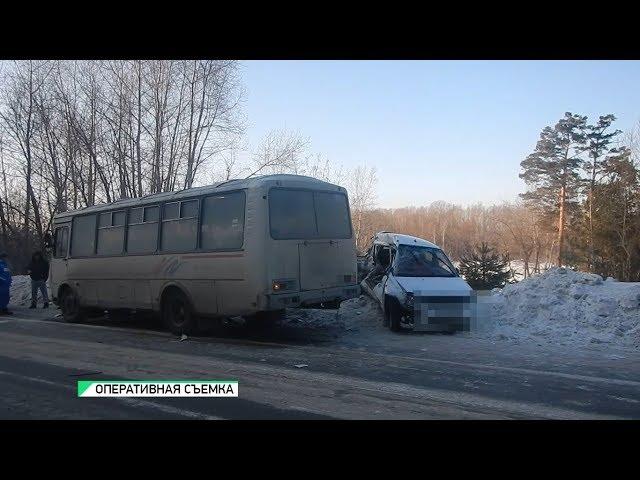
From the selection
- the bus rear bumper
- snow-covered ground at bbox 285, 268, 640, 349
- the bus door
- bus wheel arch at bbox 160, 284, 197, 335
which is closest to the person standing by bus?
the bus door

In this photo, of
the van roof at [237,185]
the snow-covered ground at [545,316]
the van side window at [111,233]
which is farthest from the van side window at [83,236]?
the snow-covered ground at [545,316]

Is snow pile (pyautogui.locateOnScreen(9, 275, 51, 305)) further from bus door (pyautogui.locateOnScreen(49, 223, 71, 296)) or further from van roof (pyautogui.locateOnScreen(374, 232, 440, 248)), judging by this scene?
van roof (pyautogui.locateOnScreen(374, 232, 440, 248))

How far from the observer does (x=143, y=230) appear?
517 inches

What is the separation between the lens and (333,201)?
466 inches

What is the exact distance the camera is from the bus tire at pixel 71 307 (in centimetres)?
1515

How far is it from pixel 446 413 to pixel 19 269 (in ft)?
106

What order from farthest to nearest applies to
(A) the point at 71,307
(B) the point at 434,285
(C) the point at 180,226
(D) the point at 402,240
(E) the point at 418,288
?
(A) the point at 71,307
(D) the point at 402,240
(C) the point at 180,226
(B) the point at 434,285
(E) the point at 418,288

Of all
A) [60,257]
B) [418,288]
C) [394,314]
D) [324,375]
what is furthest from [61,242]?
[324,375]

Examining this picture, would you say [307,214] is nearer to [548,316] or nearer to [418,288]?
[418,288]

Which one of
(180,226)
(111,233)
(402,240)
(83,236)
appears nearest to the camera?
(180,226)

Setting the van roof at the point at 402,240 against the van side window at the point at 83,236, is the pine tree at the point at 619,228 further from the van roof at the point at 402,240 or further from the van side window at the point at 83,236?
the van side window at the point at 83,236

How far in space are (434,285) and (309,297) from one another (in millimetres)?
2732

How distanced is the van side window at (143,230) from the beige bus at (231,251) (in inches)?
0.9

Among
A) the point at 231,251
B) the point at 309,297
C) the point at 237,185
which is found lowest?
the point at 309,297
